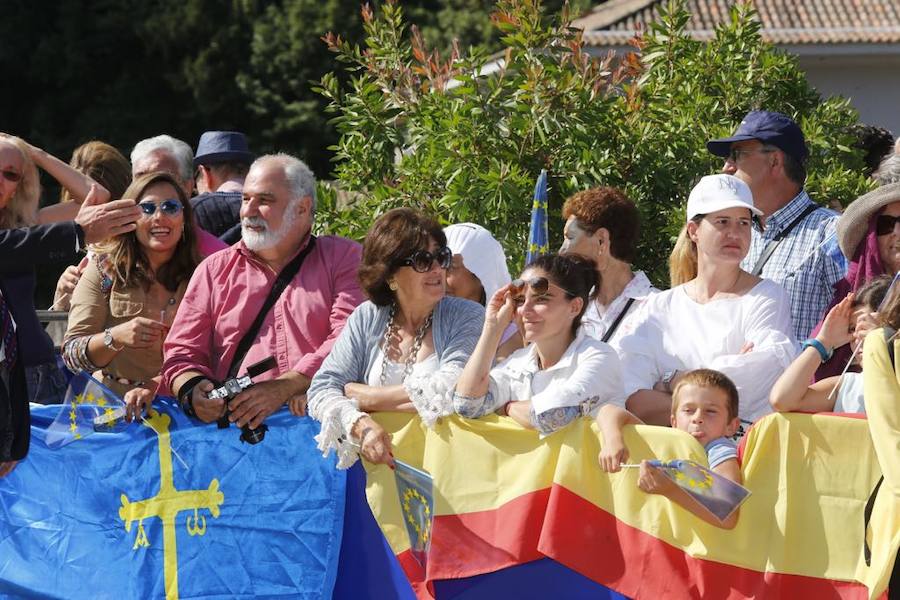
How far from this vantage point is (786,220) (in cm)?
630

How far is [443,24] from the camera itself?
93.4 ft

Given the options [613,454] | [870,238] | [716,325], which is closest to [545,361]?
[613,454]

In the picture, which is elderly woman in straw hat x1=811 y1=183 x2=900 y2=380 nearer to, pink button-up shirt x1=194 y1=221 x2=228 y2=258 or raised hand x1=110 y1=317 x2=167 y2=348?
raised hand x1=110 y1=317 x2=167 y2=348

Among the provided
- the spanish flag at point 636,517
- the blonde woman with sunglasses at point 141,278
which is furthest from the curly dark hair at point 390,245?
the blonde woman with sunglasses at point 141,278

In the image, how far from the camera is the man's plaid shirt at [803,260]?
19.7ft

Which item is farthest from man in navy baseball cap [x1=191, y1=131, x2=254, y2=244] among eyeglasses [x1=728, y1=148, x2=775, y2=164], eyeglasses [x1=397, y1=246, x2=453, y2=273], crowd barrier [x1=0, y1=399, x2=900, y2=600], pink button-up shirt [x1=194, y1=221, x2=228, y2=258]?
eyeglasses [x1=728, y1=148, x2=775, y2=164]

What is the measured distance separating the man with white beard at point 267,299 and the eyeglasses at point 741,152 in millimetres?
1811

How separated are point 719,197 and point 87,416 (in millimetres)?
2778

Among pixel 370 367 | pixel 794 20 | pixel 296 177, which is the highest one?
pixel 794 20

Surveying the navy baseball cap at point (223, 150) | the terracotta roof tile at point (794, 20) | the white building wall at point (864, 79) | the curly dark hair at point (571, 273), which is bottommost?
the curly dark hair at point (571, 273)

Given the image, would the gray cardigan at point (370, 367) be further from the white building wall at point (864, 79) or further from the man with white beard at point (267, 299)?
the white building wall at point (864, 79)

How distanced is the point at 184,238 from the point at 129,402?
1.07 metres

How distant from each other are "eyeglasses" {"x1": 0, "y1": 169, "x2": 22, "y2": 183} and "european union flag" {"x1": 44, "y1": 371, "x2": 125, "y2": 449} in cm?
95

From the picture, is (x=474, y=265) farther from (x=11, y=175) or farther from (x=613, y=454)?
(x=11, y=175)
